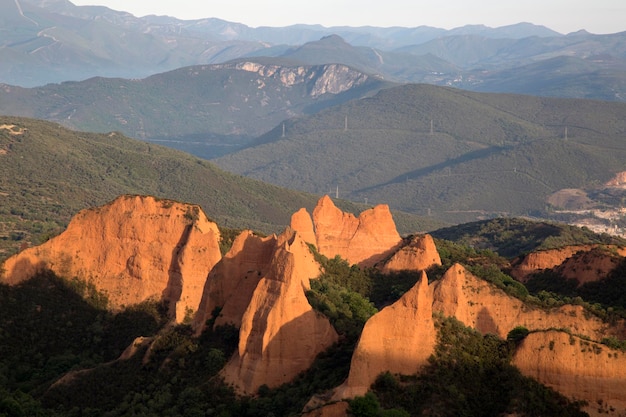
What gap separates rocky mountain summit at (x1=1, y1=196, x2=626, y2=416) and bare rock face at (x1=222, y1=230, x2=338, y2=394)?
0.05 meters

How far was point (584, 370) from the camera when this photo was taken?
1596 inches

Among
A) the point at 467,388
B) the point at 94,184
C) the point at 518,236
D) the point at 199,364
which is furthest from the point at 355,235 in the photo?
the point at 94,184

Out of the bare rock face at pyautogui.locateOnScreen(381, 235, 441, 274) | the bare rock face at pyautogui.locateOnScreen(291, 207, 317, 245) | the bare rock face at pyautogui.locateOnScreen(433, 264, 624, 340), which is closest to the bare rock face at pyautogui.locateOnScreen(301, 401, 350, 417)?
the bare rock face at pyautogui.locateOnScreen(433, 264, 624, 340)

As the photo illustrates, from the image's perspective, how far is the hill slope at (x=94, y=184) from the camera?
129125 mm

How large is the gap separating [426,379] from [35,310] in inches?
1339

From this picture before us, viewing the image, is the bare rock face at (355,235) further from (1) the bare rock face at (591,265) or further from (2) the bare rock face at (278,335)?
(2) the bare rock face at (278,335)

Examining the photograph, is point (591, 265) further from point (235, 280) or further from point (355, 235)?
point (235, 280)

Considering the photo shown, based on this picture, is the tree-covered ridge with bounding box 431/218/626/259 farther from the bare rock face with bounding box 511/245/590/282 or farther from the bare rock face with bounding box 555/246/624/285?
the bare rock face with bounding box 555/246/624/285

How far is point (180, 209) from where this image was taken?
6794 cm

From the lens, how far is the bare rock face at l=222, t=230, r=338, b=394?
1783 inches

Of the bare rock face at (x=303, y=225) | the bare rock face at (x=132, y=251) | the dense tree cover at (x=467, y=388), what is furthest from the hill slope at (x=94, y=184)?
the dense tree cover at (x=467, y=388)

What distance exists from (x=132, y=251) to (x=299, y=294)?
2457 cm

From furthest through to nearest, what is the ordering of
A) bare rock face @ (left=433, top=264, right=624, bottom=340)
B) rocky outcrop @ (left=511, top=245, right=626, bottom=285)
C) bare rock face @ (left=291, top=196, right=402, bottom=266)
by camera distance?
bare rock face @ (left=291, top=196, right=402, bottom=266) < rocky outcrop @ (left=511, top=245, right=626, bottom=285) < bare rock face @ (left=433, top=264, right=624, bottom=340)

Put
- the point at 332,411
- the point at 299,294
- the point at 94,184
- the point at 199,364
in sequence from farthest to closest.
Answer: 1. the point at 94,184
2. the point at 199,364
3. the point at 299,294
4. the point at 332,411
